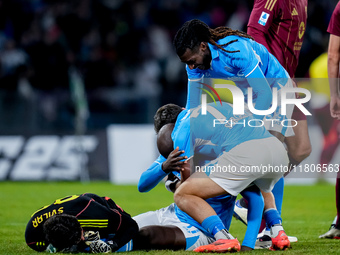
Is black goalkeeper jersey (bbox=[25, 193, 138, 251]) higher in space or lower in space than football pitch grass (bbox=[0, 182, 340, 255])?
higher

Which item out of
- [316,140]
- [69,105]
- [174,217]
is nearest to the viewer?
[174,217]

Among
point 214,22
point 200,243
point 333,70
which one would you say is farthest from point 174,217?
point 214,22

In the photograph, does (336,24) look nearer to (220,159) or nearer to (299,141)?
(299,141)

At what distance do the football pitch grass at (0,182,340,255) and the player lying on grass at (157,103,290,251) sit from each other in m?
0.34

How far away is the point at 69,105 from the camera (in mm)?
12859

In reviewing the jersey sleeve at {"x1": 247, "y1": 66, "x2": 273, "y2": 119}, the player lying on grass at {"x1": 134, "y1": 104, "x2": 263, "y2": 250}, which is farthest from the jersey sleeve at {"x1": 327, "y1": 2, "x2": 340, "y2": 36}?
the player lying on grass at {"x1": 134, "y1": 104, "x2": 263, "y2": 250}

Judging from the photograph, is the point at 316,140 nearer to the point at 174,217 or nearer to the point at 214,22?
the point at 214,22

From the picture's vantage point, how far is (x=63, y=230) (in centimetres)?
459

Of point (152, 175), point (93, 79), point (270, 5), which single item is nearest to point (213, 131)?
point (152, 175)

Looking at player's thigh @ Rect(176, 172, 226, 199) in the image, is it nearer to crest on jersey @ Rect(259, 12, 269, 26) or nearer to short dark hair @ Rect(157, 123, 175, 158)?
short dark hair @ Rect(157, 123, 175, 158)

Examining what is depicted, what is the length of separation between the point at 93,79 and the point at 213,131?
9.30m

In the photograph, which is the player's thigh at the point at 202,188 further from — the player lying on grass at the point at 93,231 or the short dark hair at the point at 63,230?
the short dark hair at the point at 63,230

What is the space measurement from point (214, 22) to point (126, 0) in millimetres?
2306

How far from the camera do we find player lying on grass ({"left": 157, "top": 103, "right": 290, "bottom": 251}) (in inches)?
191
